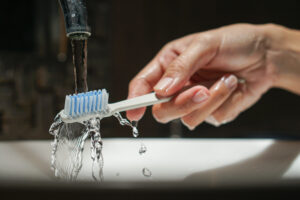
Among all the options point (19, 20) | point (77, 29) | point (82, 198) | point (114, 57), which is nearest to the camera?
point (82, 198)

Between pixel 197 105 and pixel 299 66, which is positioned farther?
pixel 299 66

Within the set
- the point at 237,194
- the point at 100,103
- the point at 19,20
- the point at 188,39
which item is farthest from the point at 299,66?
the point at 19,20

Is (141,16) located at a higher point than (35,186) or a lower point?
higher

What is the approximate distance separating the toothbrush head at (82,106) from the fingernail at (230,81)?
260 millimetres

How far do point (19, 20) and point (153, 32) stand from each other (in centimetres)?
38

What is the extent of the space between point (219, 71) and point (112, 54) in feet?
1.24

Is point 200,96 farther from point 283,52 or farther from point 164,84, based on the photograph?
point 283,52

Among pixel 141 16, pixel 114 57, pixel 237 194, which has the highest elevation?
pixel 141 16

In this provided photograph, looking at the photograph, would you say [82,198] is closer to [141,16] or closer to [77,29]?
[77,29]

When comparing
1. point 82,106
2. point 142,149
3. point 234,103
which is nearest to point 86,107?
point 82,106

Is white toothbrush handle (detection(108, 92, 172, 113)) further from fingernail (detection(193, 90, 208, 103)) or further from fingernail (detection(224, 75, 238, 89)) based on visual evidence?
fingernail (detection(224, 75, 238, 89))

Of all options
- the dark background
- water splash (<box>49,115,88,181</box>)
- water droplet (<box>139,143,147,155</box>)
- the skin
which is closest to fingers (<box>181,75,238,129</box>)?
the skin

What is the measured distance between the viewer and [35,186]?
0.19 m

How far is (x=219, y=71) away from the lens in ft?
2.06
